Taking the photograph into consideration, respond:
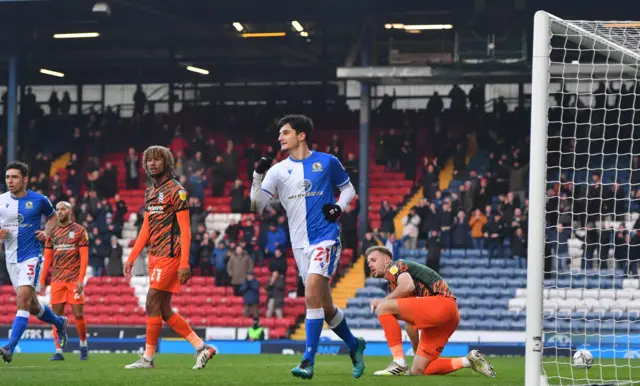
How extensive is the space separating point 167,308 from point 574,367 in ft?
16.4

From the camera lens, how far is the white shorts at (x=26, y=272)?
13547 millimetres

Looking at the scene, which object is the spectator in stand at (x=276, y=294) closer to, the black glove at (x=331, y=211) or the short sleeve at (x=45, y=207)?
the short sleeve at (x=45, y=207)

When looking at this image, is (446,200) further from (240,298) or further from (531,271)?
(531,271)

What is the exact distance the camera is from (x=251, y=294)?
87.5 ft

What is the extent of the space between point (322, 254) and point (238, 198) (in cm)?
1974

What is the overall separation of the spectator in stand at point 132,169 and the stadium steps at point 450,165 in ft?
28.6

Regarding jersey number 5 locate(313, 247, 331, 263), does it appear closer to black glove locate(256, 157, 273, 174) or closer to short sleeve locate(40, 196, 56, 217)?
black glove locate(256, 157, 273, 174)

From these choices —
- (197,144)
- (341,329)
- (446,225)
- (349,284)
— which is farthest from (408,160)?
(341,329)

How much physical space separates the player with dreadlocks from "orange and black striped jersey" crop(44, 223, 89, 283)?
14.8 ft

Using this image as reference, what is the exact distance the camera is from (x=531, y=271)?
8.45 meters

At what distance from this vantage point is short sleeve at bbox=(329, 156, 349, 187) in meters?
10.4

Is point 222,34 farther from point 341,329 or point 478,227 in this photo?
point 341,329

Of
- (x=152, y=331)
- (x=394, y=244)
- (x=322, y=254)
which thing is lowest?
(x=152, y=331)

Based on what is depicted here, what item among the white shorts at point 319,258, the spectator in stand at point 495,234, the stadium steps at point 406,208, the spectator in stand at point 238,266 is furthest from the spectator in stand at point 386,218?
the white shorts at point 319,258
